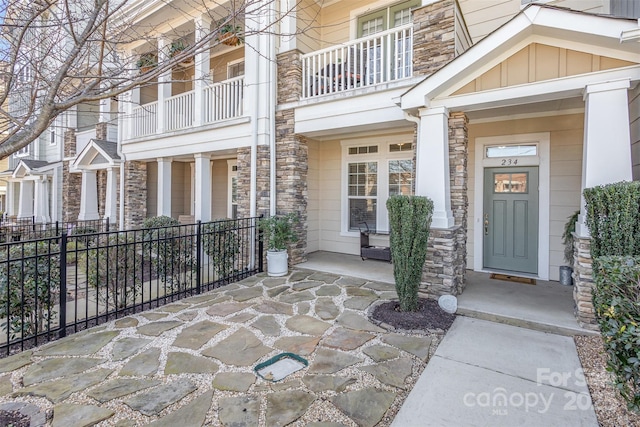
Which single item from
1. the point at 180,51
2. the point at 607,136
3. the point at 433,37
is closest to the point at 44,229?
the point at 180,51

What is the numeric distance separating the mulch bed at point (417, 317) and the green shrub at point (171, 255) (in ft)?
10.9

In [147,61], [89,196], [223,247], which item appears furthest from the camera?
[89,196]

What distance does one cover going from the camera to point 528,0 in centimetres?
604

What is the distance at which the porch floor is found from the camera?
13.1ft

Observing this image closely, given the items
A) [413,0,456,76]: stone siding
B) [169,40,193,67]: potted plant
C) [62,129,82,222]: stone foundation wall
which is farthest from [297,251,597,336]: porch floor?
[62,129,82,222]: stone foundation wall

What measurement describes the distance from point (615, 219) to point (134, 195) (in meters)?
11.2

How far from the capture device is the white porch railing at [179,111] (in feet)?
28.0

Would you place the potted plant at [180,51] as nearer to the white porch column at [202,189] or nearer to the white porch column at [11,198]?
the white porch column at [202,189]

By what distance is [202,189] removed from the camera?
8.13m

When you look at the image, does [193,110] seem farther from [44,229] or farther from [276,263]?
[44,229]

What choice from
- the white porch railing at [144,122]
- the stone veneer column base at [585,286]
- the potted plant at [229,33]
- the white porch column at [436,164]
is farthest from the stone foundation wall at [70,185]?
the stone veneer column base at [585,286]

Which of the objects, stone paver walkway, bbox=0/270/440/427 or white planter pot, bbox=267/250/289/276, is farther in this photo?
white planter pot, bbox=267/250/289/276

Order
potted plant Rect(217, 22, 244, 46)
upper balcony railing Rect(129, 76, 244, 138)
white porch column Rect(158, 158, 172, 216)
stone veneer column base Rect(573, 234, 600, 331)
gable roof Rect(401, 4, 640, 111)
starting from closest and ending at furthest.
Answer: potted plant Rect(217, 22, 244, 46) → gable roof Rect(401, 4, 640, 111) → stone veneer column base Rect(573, 234, 600, 331) → upper balcony railing Rect(129, 76, 244, 138) → white porch column Rect(158, 158, 172, 216)

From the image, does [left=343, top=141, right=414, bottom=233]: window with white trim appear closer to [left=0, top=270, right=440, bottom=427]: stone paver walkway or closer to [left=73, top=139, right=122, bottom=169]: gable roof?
[left=0, top=270, right=440, bottom=427]: stone paver walkway
